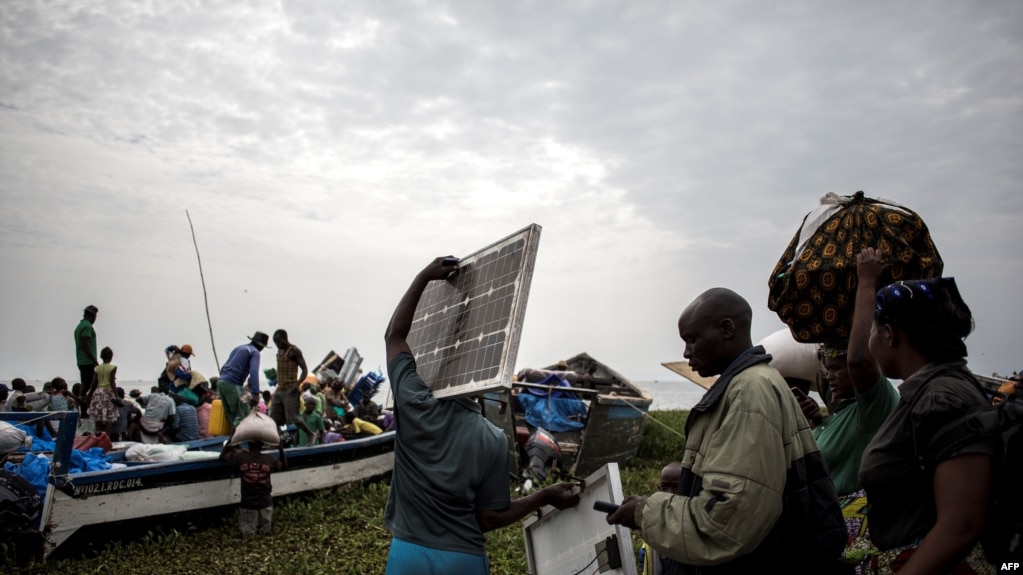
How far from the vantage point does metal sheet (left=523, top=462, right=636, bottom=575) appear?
3.31m

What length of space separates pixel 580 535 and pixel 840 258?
1892mm

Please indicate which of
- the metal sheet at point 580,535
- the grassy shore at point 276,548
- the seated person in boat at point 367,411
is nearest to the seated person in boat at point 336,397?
the seated person in boat at point 367,411

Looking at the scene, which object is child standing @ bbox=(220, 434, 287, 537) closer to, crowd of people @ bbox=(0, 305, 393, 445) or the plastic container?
crowd of people @ bbox=(0, 305, 393, 445)

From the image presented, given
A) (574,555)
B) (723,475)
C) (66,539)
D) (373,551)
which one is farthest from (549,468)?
(723,475)

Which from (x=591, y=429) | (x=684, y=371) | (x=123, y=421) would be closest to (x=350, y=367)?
(x=123, y=421)

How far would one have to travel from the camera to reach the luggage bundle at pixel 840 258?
330 centimetres

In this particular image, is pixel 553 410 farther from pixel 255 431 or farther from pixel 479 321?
pixel 479 321

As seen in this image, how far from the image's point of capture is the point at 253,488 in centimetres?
841

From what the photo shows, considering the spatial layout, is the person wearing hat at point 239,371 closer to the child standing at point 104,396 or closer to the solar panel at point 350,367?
the child standing at point 104,396

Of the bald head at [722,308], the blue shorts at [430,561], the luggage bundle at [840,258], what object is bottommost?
the blue shorts at [430,561]

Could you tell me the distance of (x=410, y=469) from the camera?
351cm

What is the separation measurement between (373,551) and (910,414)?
6522mm

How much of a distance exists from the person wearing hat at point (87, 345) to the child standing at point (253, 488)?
210 inches

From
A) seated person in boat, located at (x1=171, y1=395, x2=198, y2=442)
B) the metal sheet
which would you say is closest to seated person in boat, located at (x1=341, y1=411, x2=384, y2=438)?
seated person in boat, located at (x1=171, y1=395, x2=198, y2=442)
